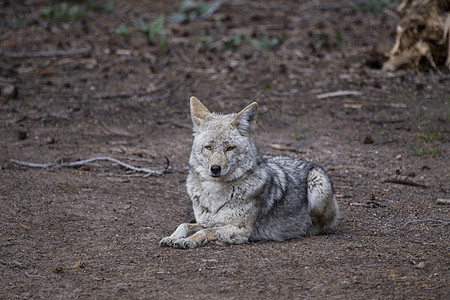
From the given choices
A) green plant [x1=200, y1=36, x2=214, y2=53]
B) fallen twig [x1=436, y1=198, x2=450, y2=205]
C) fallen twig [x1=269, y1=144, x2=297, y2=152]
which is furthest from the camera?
green plant [x1=200, y1=36, x2=214, y2=53]

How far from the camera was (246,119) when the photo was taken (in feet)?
22.2

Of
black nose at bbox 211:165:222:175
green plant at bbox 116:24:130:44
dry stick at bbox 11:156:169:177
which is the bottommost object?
dry stick at bbox 11:156:169:177

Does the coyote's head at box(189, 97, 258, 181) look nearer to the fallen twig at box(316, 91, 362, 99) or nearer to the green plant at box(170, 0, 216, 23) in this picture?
the fallen twig at box(316, 91, 362, 99)

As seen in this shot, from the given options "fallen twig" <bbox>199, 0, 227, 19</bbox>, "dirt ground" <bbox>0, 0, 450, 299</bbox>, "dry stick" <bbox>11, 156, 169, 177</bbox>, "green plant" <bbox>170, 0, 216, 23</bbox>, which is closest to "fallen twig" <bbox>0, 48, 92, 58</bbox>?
"dirt ground" <bbox>0, 0, 450, 299</bbox>

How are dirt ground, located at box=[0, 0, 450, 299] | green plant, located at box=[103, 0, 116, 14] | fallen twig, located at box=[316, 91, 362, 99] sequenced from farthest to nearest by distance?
green plant, located at box=[103, 0, 116, 14] → fallen twig, located at box=[316, 91, 362, 99] → dirt ground, located at box=[0, 0, 450, 299]

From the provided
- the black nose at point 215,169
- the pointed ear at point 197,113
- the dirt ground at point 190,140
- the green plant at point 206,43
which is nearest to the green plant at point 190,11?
the dirt ground at point 190,140

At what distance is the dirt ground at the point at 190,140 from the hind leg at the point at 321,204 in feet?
0.69

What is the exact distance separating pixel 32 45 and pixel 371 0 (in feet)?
32.6

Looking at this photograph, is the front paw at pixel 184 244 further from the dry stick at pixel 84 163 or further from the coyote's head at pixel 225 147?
the dry stick at pixel 84 163

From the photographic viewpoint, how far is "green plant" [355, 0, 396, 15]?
661 inches

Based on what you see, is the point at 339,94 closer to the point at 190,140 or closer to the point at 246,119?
the point at 190,140

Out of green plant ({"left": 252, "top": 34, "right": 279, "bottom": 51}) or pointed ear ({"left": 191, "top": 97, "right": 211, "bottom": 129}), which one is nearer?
pointed ear ({"left": 191, "top": 97, "right": 211, "bottom": 129})

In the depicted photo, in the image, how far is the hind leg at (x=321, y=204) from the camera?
7156 mm

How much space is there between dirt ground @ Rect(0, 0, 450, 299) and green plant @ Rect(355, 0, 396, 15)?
24 cm
